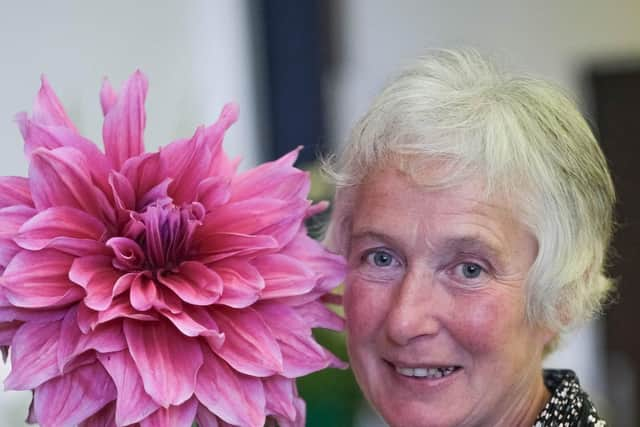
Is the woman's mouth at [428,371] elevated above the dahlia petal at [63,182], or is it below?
below

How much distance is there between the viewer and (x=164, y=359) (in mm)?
977

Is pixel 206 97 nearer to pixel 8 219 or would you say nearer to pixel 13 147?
pixel 13 147

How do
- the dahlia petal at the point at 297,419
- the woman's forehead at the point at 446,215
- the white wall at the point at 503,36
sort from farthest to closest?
the white wall at the point at 503,36 → the woman's forehead at the point at 446,215 → the dahlia petal at the point at 297,419

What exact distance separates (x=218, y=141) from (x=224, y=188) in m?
0.05

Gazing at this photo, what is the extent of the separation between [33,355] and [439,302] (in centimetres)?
43

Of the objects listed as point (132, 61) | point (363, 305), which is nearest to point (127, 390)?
point (363, 305)

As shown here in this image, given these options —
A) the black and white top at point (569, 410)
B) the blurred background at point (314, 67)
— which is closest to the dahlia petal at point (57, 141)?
the blurred background at point (314, 67)

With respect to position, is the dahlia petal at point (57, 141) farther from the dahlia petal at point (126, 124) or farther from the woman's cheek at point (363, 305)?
the woman's cheek at point (363, 305)

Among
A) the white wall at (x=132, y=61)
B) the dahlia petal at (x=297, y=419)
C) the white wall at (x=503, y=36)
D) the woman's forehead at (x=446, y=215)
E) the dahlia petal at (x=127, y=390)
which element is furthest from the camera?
the white wall at (x=503, y=36)

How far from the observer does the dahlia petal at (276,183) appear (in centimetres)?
→ 107

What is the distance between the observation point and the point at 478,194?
3.79 feet

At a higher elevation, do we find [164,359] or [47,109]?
[47,109]

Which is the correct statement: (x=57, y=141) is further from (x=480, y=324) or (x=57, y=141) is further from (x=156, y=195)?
(x=480, y=324)

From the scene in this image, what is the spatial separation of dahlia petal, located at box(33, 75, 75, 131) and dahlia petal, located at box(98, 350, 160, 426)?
0.22m
